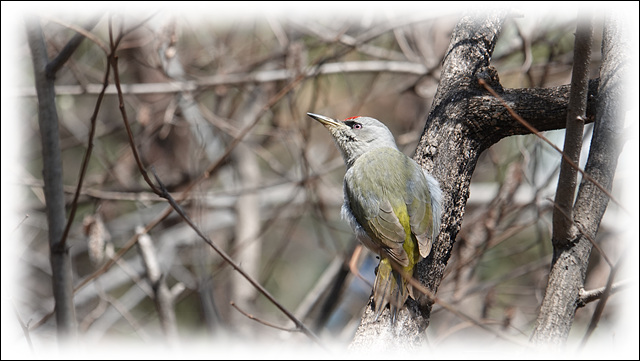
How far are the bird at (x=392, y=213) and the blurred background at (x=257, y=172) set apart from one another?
4.35ft

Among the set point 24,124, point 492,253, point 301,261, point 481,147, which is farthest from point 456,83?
point 301,261

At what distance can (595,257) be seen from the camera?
5.74 m

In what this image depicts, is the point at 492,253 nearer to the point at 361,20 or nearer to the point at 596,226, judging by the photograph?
the point at 361,20

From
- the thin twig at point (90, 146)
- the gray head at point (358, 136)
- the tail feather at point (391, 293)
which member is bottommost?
the tail feather at point (391, 293)

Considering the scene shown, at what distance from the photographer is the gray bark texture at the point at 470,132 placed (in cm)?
241

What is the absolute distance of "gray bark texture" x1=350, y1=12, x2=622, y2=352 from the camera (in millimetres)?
2408

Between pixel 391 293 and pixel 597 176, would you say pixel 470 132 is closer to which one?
pixel 597 176

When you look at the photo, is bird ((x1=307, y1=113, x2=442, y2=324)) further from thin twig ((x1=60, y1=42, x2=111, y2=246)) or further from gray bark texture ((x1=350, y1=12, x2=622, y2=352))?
thin twig ((x1=60, y1=42, x2=111, y2=246))

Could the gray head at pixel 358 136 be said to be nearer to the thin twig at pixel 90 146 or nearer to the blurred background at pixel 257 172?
the blurred background at pixel 257 172

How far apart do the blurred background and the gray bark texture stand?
1.74 metres

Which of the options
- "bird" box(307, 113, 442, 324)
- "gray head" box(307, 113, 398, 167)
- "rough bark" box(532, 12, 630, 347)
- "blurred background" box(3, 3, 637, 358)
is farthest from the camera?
"blurred background" box(3, 3, 637, 358)

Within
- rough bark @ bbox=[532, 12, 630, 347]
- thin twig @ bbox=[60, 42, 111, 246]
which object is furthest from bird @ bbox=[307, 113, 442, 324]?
thin twig @ bbox=[60, 42, 111, 246]

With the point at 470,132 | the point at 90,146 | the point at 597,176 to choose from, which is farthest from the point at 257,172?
the point at 597,176

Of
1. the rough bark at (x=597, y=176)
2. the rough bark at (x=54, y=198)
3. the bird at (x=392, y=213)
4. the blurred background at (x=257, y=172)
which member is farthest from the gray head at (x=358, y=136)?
the rough bark at (x=54, y=198)
